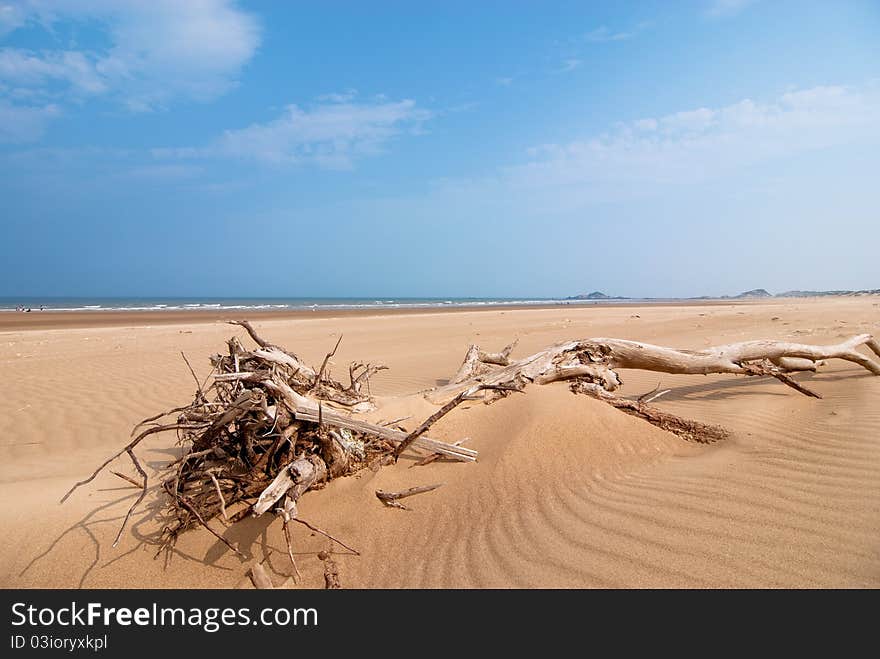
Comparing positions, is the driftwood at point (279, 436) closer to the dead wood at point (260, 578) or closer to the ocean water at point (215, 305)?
the dead wood at point (260, 578)

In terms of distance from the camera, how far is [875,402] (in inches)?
197

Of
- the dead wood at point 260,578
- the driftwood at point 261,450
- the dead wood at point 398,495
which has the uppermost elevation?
the driftwood at point 261,450

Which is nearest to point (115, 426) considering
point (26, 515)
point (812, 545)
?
point (26, 515)

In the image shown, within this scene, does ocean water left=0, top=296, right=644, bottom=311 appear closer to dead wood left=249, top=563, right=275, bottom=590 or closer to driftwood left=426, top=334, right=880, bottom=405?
driftwood left=426, top=334, right=880, bottom=405

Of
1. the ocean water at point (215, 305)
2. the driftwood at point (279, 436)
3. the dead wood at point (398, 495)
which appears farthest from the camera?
the ocean water at point (215, 305)

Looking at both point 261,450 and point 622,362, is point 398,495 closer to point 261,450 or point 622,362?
point 261,450

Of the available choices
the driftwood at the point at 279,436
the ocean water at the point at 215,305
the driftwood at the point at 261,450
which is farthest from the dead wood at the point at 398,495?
the ocean water at the point at 215,305

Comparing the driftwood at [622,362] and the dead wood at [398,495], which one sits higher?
the driftwood at [622,362]

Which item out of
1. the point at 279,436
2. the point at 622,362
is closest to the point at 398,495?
the point at 279,436

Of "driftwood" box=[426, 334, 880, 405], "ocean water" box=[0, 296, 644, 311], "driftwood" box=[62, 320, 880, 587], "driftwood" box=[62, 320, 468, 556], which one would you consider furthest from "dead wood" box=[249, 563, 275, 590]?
"ocean water" box=[0, 296, 644, 311]

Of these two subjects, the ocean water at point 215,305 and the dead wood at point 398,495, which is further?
the ocean water at point 215,305

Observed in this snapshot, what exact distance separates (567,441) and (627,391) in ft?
11.6
